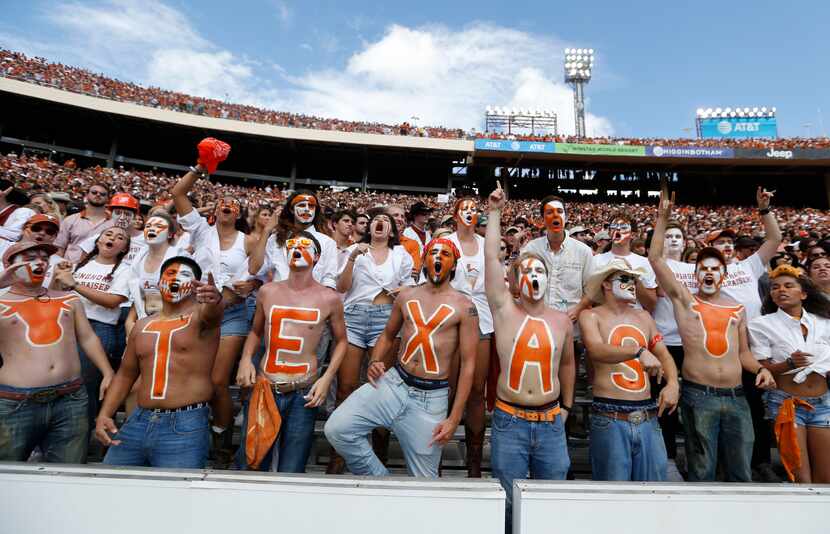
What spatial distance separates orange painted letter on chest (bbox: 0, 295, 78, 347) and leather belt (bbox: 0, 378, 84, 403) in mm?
355

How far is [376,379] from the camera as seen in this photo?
3.35 m

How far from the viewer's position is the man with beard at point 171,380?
3.12m

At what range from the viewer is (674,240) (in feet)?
16.5

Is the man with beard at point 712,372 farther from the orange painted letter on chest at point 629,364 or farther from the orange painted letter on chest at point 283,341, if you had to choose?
the orange painted letter on chest at point 283,341

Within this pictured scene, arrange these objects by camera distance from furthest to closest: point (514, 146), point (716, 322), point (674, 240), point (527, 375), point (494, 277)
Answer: point (514, 146) < point (674, 240) < point (716, 322) < point (494, 277) < point (527, 375)

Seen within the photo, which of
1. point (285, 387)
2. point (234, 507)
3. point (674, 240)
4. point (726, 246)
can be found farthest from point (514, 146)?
point (234, 507)

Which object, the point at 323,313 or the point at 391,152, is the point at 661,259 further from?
the point at 391,152

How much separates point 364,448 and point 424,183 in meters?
34.4

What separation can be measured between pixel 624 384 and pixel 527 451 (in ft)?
3.19

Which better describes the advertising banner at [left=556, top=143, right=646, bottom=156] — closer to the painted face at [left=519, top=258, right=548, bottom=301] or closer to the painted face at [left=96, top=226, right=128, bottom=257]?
the painted face at [left=519, top=258, right=548, bottom=301]

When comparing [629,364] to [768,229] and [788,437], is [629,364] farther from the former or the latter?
[768,229]

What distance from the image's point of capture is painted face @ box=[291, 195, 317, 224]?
4484mm

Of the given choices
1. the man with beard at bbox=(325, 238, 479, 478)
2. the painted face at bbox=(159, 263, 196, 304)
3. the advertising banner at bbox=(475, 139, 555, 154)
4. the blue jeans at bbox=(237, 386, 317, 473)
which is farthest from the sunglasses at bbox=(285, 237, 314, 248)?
the advertising banner at bbox=(475, 139, 555, 154)

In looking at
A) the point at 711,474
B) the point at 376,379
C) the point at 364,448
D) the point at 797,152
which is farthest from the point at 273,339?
the point at 797,152
